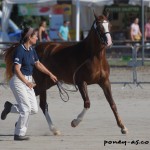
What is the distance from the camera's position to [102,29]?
11422mm

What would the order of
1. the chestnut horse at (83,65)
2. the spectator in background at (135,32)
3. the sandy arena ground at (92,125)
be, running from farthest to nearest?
1. the spectator in background at (135,32)
2. the chestnut horse at (83,65)
3. the sandy arena ground at (92,125)

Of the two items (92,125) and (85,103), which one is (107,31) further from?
(92,125)

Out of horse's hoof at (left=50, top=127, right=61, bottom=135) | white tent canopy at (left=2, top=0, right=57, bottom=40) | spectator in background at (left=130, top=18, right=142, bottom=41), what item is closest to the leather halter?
horse's hoof at (left=50, top=127, right=61, bottom=135)

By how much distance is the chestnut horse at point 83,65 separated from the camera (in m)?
11.5

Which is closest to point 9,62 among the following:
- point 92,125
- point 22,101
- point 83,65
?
point 22,101

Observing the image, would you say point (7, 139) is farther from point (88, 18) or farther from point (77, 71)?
point (88, 18)

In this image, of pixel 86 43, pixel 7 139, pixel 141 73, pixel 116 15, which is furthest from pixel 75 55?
pixel 116 15

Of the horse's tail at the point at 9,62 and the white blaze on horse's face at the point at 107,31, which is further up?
the white blaze on horse's face at the point at 107,31

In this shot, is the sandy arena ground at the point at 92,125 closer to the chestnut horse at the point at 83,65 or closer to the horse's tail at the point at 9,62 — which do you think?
the chestnut horse at the point at 83,65

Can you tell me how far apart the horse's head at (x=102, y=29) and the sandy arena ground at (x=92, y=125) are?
59.2 inches

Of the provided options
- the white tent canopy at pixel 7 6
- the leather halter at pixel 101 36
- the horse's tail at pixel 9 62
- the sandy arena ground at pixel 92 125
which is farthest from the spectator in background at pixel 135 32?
the horse's tail at pixel 9 62

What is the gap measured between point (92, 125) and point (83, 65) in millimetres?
1200

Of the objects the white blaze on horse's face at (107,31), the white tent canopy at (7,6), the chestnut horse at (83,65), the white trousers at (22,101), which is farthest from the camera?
the white tent canopy at (7,6)

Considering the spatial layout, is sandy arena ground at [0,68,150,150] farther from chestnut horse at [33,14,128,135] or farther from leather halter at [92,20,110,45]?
leather halter at [92,20,110,45]
